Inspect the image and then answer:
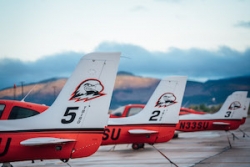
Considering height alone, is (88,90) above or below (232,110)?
below

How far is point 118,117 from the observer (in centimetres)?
1852

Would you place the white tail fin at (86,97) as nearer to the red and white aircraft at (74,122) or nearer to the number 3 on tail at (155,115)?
the red and white aircraft at (74,122)

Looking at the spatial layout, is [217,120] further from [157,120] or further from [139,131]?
[139,131]

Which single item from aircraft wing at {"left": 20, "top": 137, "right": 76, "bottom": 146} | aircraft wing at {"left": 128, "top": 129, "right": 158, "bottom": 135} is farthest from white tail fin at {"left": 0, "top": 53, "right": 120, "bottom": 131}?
aircraft wing at {"left": 128, "top": 129, "right": 158, "bottom": 135}

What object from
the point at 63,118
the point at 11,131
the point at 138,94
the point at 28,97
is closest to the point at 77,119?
the point at 63,118

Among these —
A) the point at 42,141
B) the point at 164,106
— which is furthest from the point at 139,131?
the point at 42,141

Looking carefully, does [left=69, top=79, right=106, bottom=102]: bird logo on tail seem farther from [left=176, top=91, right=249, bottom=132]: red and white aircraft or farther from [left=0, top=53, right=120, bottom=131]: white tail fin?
[left=176, top=91, right=249, bottom=132]: red and white aircraft

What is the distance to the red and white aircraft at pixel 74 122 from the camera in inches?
373

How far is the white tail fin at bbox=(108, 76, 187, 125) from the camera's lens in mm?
16797

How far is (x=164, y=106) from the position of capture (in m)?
16.9

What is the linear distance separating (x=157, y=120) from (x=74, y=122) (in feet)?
25.8

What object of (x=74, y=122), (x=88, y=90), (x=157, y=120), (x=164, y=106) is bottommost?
(x=74, y=122)

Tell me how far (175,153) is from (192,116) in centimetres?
800

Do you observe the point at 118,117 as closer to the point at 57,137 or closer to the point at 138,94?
the point at 57,137
